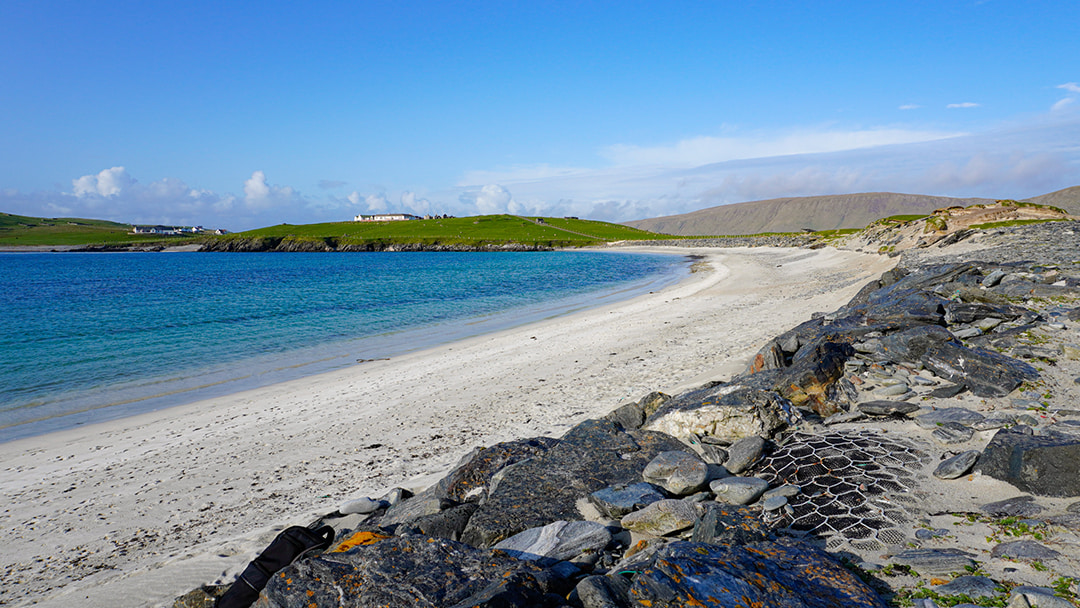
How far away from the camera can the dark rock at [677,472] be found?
6.18 meters

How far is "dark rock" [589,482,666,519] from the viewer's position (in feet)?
18.9

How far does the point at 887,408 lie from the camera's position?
761cm

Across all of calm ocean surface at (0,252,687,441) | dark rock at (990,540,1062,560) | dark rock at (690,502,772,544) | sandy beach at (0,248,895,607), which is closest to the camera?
dark rock at (990,540,1062,560)

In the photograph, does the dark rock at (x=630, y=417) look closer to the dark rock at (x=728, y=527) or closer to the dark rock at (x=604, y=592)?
the dark rock at (x=728, y=527)

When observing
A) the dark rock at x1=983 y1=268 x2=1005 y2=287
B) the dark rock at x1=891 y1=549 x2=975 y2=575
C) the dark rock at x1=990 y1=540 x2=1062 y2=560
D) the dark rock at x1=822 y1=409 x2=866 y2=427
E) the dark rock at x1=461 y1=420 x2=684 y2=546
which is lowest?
the dark rock at x1=461 y1=420 x2=684 y2=546

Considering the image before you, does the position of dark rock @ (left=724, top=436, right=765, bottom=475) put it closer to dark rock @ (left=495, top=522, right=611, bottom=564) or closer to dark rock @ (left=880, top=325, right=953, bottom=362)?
dark rock @ (left=495, top=522, right=611, bottom=564)

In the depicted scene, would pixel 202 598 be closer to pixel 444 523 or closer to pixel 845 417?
pixel 444 523

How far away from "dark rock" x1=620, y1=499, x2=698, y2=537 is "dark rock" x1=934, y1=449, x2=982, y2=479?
2.81 meters

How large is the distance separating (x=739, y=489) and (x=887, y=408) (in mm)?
3359

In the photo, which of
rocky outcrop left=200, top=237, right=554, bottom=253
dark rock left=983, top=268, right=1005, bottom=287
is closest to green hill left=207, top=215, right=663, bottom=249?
rocky outcrop left=200, top=237, right=554, bottom=253

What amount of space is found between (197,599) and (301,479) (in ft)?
13.2

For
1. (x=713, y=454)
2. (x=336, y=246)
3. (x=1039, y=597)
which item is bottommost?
(x=713, y=454)

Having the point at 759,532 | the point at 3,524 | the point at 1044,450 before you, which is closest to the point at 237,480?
the point at 3,524

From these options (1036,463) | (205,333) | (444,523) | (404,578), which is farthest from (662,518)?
(205,333)
